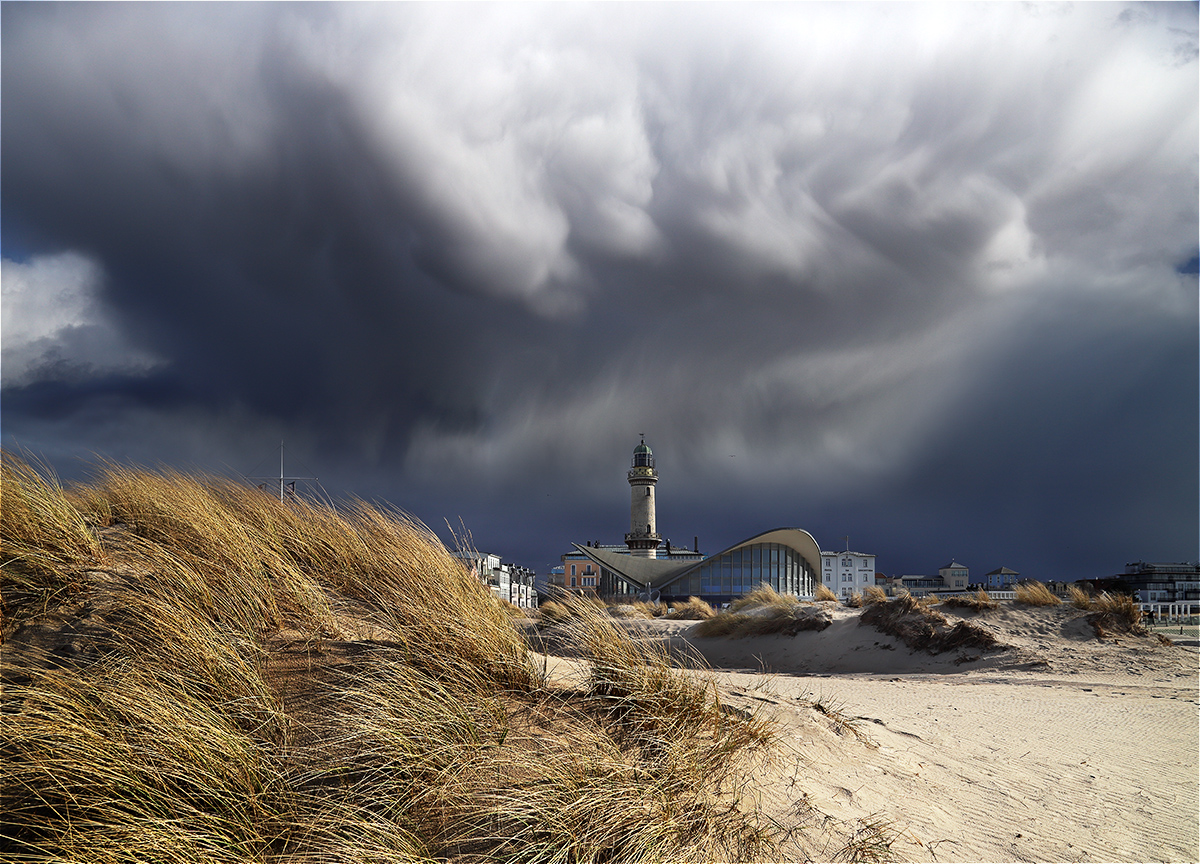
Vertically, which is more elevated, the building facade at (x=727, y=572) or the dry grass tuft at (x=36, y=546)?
the dry grass tuft at (x=36, y=546)

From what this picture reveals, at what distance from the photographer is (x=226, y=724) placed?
3182mm

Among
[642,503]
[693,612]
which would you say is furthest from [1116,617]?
[642,503]

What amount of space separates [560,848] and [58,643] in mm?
3711

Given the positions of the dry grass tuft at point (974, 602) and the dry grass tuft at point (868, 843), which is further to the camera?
the dry grass tuft at point (974, 602)

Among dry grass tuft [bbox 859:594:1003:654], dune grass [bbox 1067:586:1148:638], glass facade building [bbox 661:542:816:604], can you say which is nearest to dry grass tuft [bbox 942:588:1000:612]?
dry grass tuft [bbox 859:594:1003:654]

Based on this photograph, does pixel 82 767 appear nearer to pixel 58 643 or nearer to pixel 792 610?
pixel 58 643

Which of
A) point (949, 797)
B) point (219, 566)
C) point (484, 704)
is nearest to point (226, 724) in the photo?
point (484, 704)

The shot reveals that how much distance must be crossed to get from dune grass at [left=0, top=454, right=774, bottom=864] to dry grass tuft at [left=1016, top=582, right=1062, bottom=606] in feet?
48.9

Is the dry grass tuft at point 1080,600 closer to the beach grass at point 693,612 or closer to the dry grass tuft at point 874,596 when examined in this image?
the dry grass tuft at point 874,596

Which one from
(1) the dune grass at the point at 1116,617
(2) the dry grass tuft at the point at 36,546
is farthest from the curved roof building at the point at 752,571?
(2) the dry grass tuft at the point at 36,546

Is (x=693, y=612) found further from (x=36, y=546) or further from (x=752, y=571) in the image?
(x=36, y=546)

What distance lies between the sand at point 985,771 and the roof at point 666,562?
1242 inches

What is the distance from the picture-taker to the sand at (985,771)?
3.39 meters

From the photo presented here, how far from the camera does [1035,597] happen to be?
50.6 feet
